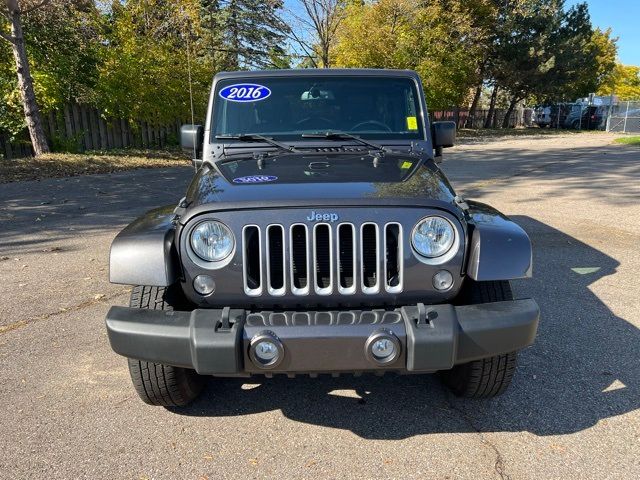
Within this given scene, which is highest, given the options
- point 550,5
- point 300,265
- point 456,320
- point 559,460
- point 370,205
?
point 550,5

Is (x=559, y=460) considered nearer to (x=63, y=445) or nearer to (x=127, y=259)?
(x=127, y=259)

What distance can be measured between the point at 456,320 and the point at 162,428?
1621 mm

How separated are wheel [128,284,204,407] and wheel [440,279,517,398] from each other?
1443 millimetres

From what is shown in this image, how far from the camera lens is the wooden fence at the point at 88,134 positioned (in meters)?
14.2

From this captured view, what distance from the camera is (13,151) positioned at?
1435 cm

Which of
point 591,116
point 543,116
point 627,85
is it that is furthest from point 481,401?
point 627,85

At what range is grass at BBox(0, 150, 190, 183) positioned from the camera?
11.1 metres

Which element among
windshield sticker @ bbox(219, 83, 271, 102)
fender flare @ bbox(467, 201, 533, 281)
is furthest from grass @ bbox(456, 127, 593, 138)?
fender flare @ bbox(467, 201, 533, 281)

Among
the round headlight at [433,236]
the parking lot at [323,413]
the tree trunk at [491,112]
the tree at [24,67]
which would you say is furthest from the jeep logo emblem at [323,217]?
the tree trunk at [491,112]

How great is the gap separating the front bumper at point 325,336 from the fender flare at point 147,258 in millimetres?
182

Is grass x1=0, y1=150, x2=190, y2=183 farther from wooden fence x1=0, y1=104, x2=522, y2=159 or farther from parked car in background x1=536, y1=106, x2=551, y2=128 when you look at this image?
parked car in background x1=536, y1=106, x2=551, y2=128

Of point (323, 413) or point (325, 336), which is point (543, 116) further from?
point (325, 336)

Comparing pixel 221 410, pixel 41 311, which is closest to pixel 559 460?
pixel 221 410

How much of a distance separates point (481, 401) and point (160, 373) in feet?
5.79
